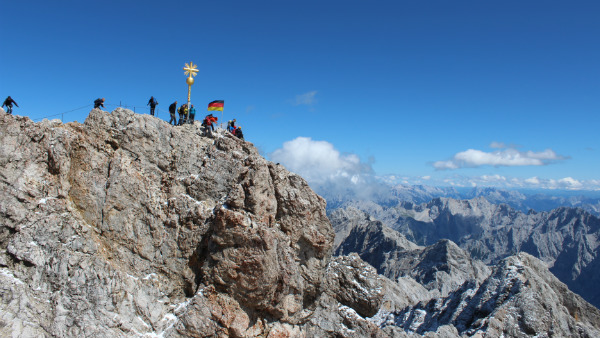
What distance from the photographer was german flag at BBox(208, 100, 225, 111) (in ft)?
122

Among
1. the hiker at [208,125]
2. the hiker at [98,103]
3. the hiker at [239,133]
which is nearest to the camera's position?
the hiker at [98,103]

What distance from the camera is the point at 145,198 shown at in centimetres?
2922

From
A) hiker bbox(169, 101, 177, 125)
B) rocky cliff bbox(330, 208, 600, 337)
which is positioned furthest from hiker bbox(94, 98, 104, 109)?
rocky cliff bbox(330, 208, 600, 337)

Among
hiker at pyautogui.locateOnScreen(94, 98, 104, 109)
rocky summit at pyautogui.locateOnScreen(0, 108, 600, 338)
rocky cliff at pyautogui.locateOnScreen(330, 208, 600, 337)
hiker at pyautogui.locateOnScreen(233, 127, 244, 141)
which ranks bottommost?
rocky cliff at pyautogui.locateOnScreen(330, 208, 600, 337)

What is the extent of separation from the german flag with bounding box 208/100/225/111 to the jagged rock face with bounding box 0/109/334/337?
3.96 metres

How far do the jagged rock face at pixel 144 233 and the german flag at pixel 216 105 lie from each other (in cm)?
396

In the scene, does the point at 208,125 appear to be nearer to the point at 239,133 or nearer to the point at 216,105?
the point at 216,105

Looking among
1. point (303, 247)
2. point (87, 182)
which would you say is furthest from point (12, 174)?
point (303, 247)

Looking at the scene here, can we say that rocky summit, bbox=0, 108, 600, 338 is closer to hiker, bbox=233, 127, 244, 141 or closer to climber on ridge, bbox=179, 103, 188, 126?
climber on ridge, bbox=179, 103, 188, 126

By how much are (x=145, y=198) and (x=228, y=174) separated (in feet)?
24.3

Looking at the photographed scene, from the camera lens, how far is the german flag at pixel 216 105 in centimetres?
3709

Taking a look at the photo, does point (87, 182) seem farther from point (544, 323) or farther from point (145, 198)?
point (544, 323)

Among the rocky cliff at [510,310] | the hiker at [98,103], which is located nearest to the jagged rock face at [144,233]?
the hiker at [98,103]

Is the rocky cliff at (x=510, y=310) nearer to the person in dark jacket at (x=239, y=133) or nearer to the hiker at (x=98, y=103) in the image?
the person in dark jacket at (x=239, y=133)
